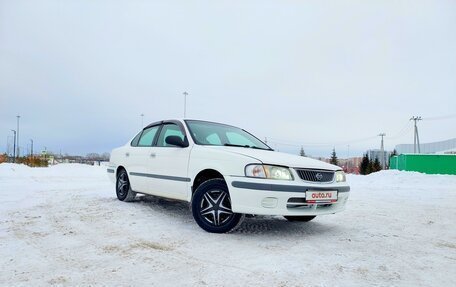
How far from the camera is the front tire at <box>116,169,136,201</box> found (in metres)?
6.64

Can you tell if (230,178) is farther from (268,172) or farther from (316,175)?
(316,175)

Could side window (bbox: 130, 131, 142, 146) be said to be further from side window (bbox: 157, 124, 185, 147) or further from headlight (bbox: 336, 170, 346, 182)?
headlight (bbox: 336, 170, 346, 182)

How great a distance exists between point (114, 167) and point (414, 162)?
69.0 ft

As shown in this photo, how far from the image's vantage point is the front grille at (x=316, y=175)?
4.23 meters

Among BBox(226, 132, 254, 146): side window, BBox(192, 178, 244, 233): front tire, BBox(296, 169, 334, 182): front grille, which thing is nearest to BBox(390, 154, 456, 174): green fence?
BBox(226, 132, 254, 146): side window

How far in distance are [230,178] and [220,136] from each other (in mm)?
1428

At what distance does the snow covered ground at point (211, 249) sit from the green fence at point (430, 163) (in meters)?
17.7

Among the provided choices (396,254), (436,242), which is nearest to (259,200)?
(396,254)

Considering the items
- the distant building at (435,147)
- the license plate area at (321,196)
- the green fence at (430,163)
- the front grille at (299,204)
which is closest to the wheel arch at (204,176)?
the front grille at (299,204)

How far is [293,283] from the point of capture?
273 cm

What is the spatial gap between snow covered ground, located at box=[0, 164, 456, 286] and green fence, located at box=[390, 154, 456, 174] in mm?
17684

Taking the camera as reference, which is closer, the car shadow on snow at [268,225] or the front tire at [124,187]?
the car shadow on snow at [268,225]

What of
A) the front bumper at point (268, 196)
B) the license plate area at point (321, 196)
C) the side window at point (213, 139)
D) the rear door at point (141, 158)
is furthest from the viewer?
the rear door at point (141, 158)

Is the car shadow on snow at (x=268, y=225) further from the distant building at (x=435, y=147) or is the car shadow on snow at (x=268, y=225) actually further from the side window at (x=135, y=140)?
the distant building at (x=435, y=147)
